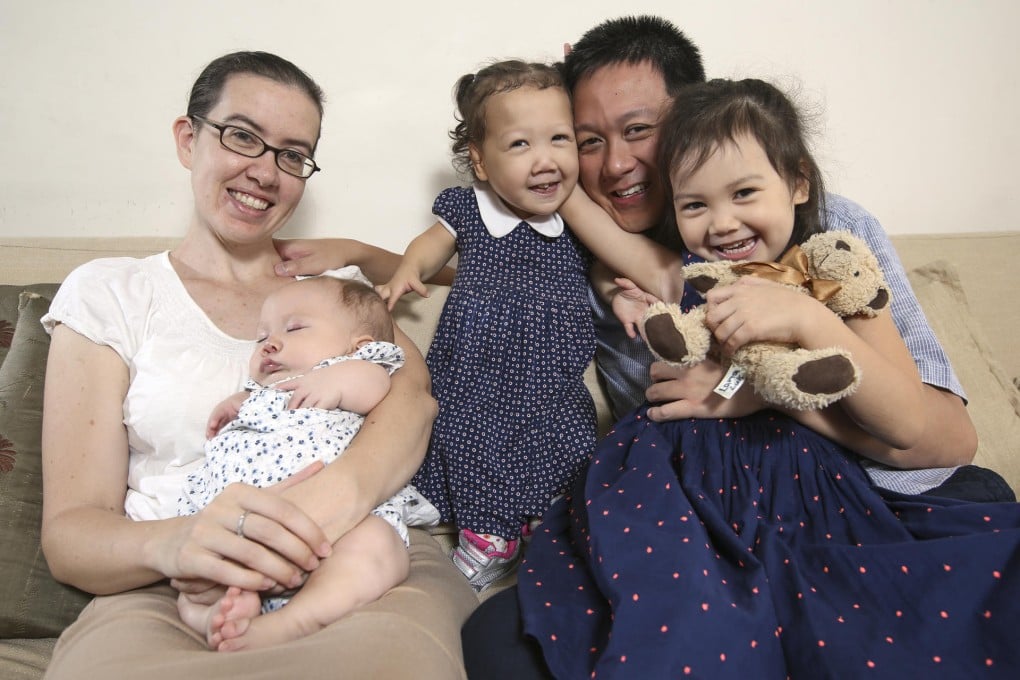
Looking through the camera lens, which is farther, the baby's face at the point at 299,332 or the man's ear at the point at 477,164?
the man's ear at the point at 477,164

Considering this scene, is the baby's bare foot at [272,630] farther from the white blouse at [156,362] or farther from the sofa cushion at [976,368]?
the sofa cushion at [976,368]

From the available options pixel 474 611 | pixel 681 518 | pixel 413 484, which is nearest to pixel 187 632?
pixel 474 611

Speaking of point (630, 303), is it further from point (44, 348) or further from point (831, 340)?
point (44, 348)

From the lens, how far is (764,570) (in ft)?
3.64

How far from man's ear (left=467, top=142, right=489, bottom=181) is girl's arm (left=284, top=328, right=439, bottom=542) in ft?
1.48

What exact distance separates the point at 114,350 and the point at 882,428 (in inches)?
53.1

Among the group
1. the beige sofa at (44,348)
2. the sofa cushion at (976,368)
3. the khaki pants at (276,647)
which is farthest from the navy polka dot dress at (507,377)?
the sofa cushion at (976,368)

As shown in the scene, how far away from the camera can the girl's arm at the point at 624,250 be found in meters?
1.52

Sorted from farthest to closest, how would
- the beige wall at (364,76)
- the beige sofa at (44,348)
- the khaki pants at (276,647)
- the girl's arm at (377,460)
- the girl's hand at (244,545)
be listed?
the beige wall at (364,76) < the beige sofa at (44,348) < the girl's arm at (377,460) < the girl's hand at (244,545) < the khaki pants at (276,647)

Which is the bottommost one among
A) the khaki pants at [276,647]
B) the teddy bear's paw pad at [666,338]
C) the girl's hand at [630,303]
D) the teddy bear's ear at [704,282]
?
the khaki pants at [276,647]

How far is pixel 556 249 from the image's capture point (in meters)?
1.72

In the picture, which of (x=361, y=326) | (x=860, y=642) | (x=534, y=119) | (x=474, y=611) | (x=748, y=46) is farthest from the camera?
(x=748, y=46)

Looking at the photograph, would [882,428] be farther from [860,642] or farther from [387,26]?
[387,26]

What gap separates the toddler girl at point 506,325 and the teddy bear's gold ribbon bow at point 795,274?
529mm
